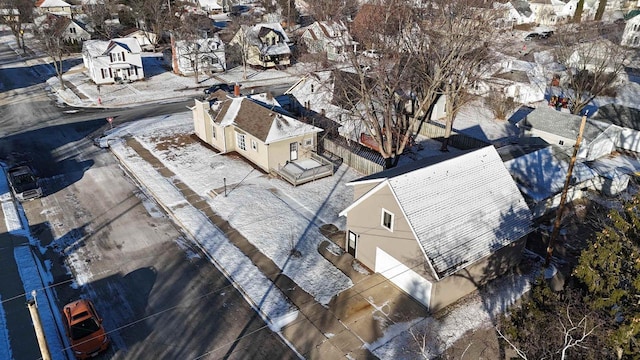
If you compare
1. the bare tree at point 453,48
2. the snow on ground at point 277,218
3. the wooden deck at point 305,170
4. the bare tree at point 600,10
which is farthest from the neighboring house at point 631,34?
the wooden deck at point 305,170

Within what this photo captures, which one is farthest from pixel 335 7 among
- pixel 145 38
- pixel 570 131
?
pixel 570 131

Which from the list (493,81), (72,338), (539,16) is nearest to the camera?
(72,338)

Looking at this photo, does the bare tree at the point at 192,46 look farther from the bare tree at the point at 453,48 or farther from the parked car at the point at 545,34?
the parked car at the point at 545,34

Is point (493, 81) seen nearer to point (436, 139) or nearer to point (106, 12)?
point (436, 139)

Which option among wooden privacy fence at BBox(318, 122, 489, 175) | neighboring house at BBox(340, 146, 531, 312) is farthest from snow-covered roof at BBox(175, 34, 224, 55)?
neighboring house at BBox(340, 146, 531, 312)

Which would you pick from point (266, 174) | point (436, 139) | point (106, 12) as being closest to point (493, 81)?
point (436, 139)

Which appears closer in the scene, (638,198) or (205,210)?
(638,198)

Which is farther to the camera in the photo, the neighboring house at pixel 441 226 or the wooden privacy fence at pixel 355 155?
the wooden privacy fence at pixel 355 155
